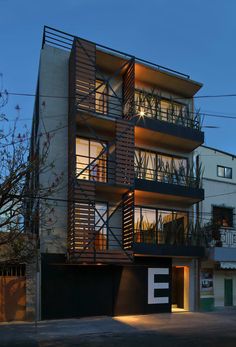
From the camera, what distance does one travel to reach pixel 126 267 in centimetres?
2188

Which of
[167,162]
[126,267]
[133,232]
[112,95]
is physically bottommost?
[126,267]

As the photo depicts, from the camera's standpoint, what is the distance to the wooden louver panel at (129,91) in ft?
74.3

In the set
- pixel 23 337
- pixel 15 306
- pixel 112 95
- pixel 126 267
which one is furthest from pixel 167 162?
pixel 23 337

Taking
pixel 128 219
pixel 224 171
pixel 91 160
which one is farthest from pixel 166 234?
pixel 224 171

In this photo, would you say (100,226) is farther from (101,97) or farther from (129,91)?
(129,91)

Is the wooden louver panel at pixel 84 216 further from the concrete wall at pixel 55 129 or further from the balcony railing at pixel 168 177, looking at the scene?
the balcony railing at pixel 168 177

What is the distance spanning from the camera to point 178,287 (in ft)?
81.7

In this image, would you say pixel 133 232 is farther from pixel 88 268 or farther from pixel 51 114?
pixel 51 114

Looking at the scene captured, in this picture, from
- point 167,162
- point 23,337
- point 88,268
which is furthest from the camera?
point 167,162

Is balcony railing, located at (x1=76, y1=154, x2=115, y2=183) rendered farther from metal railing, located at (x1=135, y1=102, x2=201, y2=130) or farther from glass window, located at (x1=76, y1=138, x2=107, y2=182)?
metal railing, located at (x1=135, y1=102, x2=201, y2=130)

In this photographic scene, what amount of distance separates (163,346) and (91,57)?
45.6 ft

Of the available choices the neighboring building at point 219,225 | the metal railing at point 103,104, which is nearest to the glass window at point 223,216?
the neighboring building at point 219,225

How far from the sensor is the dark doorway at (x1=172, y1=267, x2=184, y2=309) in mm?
24562

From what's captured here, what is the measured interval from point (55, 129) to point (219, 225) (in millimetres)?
11374
